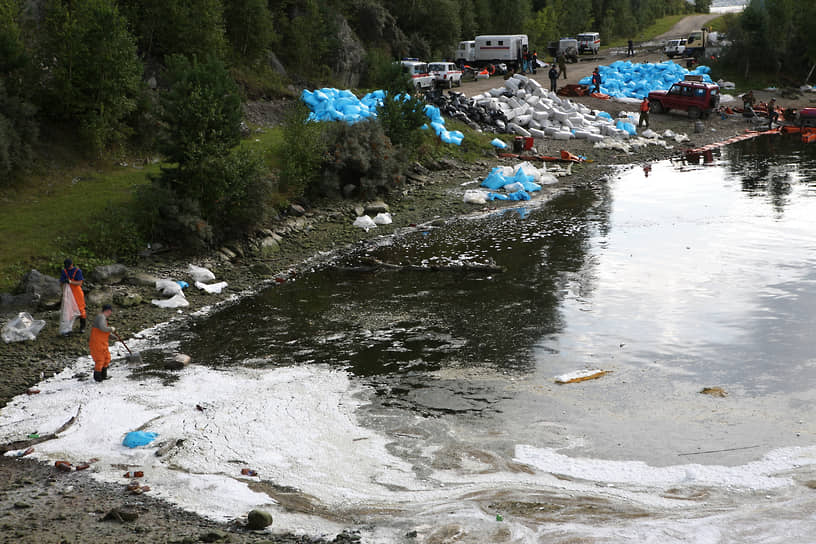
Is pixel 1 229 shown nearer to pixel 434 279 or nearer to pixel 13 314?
pixel 13 314

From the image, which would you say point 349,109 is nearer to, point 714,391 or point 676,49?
point 714,391

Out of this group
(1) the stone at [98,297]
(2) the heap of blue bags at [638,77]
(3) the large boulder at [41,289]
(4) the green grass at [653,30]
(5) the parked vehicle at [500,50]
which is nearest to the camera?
(3) the large boulder at [41,289]

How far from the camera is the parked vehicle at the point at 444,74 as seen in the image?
4953 cm

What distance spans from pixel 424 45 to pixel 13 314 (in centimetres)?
4859

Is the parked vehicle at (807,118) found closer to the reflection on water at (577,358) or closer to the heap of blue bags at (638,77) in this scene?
the heap of blue bags at (638,77)

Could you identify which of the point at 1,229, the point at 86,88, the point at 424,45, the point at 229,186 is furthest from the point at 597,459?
the point at 424,45

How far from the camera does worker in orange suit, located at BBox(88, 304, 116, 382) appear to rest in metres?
12.9

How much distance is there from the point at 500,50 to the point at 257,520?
56346 mm

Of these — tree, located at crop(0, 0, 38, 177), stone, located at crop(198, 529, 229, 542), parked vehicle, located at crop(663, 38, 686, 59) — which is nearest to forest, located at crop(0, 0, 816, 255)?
tree, located at crop(0, 0, 38, 177)

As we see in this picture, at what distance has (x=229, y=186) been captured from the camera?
20.6 metres

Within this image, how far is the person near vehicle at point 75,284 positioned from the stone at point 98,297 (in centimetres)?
110

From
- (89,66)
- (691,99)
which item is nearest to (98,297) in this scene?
(89,66)

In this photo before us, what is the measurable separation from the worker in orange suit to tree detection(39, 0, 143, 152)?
13346 millimetres

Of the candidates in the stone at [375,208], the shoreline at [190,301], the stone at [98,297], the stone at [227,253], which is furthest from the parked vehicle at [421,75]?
the stone at [98,297]
